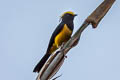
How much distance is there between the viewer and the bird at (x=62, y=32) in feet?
16.5

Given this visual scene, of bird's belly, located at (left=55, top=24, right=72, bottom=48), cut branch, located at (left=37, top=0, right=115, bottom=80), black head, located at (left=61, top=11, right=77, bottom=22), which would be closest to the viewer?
cut branch, located at (left=37, top=0, right=115, bottom=80)

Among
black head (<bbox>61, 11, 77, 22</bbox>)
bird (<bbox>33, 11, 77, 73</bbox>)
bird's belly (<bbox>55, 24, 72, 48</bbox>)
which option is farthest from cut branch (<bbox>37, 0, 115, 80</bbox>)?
black head (<bbox>61, 11, 77, 22</bbox>)

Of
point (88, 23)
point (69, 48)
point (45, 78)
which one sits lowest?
point (45, 78)

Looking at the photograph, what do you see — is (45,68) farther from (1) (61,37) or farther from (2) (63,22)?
(2) (63,22)

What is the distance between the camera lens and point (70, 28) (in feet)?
17.1

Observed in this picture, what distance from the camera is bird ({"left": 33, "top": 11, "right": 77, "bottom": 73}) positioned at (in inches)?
198

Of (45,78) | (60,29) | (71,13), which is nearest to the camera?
(45,78)

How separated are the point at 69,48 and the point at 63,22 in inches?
156

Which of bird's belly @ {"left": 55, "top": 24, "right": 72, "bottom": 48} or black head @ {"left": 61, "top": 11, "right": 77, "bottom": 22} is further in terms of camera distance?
black head @ {"left": 61, "top": 11, "right": 77, "bottom": 22}

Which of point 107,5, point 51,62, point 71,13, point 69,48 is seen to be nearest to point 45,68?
point 51,62

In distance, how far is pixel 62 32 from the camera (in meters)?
5.03

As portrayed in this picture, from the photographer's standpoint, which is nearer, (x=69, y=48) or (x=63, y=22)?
(x=69, y=48)

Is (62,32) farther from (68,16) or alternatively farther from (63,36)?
(68,16)

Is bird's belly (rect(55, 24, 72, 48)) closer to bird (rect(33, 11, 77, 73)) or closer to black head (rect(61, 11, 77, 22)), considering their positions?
bird (rect(33, 11, 77, 73))
